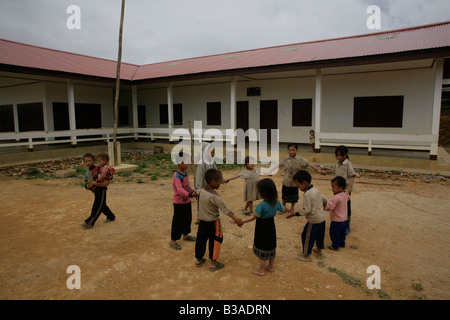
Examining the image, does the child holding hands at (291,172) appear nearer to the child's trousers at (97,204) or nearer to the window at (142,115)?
the child's trousers at (97,204)

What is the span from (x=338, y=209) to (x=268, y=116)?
11.0m

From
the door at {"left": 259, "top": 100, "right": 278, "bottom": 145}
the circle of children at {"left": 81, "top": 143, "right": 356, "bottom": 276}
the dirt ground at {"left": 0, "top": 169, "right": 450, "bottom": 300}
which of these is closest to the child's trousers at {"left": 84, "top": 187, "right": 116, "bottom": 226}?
the circle of children at {"left": 81, "top": 143, "right": 356, "bottom": 276}

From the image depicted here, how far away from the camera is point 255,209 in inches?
132

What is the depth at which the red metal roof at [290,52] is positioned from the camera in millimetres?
10375

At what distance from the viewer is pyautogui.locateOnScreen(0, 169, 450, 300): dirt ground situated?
318 centimetres

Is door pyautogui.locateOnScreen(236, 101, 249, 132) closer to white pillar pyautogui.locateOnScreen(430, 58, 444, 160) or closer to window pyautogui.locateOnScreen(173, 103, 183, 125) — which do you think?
window pyautogui.locateOnScreen(173, 103, 183, 125)

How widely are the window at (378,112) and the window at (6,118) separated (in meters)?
17.0

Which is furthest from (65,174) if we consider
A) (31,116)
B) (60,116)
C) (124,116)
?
(124,116)

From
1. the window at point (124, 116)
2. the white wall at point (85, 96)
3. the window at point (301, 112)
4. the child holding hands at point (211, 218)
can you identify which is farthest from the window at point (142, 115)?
the child holding hands at point (211, 218)

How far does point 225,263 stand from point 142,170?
765 centimetres

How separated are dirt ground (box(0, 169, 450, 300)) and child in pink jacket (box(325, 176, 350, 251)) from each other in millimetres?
219

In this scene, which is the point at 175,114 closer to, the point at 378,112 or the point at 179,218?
the point at 378,112
